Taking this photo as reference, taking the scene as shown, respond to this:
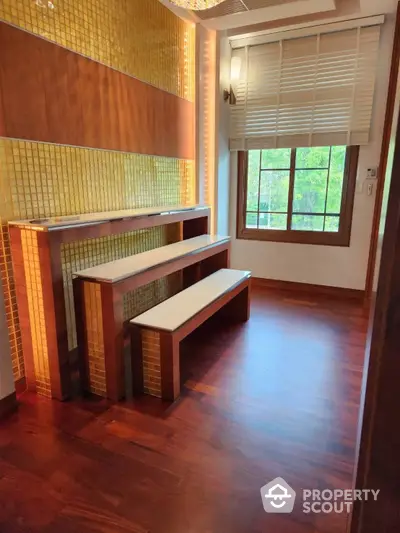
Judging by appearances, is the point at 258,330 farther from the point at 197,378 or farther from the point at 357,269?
the point at 357,269

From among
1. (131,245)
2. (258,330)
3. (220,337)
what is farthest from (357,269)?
(131,245)

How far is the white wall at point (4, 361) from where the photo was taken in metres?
1.78

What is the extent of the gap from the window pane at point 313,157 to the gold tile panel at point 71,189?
4.68 ft

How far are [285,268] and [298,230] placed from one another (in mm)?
460

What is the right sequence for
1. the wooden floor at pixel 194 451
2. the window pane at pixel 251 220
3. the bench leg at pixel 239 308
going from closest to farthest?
the wooden floor at pixel 194 451
the bench leg at pixel 239 308
the window pane at pixel 251 220

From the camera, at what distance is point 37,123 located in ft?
6.10

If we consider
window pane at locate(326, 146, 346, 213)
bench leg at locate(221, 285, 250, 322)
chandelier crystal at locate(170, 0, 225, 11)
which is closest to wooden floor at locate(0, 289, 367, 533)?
bench leg at locate(221, 285, 250, 322)

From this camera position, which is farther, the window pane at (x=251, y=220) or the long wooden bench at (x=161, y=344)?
the window pane at (x=251, y=220)

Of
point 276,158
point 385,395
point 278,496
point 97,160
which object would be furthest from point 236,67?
point 385,395

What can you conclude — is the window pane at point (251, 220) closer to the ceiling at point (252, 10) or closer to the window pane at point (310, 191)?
the window pane at point (310, 191)

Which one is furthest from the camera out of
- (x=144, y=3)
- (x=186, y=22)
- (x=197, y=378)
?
(x=186, y=22)

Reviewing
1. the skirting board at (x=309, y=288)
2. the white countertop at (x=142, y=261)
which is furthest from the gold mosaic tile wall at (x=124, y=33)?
the skirting board at (x=309, y=288)

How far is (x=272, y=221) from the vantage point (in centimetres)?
400

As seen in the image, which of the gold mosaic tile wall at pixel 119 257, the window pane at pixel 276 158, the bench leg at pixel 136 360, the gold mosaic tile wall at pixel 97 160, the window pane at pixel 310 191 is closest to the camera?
the gold mosaic tile wall at pixel 97 160
